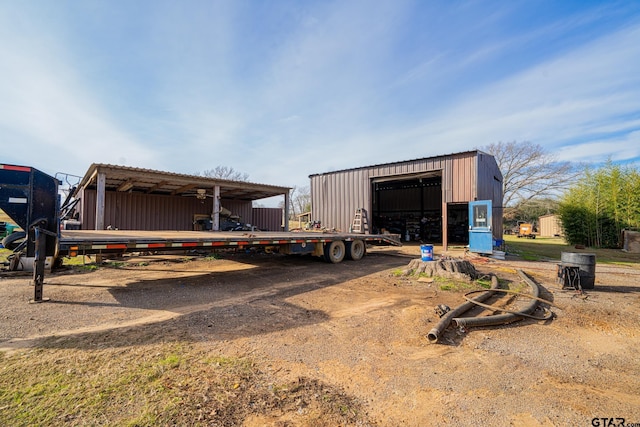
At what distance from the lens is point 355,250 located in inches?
460

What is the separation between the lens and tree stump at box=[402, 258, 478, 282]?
7.62 metres

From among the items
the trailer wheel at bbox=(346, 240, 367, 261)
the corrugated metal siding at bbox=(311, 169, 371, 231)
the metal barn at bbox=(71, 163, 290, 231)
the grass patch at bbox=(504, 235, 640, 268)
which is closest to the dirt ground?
the trailer wheel at bbox=(346, 240, 367, 261)

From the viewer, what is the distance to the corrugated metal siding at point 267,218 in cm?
1994

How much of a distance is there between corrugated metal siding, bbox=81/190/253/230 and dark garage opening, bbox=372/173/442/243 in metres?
13.3

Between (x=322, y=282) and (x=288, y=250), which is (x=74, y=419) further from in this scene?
(x=288, y=250)

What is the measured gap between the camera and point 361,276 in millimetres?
8531

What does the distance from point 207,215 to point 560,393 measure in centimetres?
1735

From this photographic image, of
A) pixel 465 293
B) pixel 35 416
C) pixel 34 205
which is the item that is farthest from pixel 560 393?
pixel 34 205

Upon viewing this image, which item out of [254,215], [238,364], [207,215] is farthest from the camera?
[254,215]

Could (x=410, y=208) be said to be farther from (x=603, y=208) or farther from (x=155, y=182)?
(x=155, y=182)

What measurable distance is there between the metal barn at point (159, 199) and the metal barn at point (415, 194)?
4.15m

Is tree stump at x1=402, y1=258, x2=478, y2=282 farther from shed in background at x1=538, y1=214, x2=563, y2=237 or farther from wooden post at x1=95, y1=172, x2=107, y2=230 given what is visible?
shed in background at x1=538, y1=214, x2=563, y2=237

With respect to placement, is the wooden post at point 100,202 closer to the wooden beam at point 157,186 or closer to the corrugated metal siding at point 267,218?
the wooden beam at point 157,186

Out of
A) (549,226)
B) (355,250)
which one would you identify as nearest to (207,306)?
(355,250)
